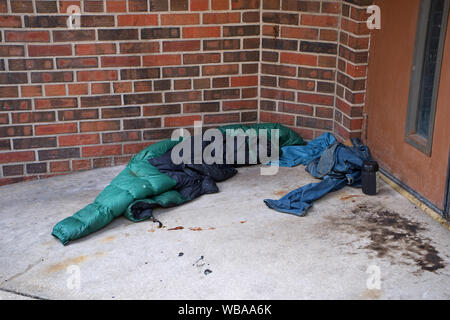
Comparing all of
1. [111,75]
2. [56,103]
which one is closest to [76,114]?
[56,103]

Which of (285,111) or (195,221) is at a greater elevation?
(285,111)

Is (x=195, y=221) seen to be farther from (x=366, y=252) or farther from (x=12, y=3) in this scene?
(x=12, y=3)

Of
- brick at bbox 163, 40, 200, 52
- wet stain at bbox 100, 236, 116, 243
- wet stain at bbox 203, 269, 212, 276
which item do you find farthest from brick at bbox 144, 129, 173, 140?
wet stain at bbox 203, 269, 212, 276

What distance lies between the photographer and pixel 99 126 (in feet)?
18.1

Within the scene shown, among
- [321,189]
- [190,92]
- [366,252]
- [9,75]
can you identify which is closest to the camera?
[366,252]

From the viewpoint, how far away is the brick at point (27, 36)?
509 cm

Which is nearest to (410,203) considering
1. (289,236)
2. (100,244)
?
(289,236)

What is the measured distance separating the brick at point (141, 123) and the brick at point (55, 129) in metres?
0.46

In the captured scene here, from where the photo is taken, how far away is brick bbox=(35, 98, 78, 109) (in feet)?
17.5

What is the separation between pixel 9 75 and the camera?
17.0 feet

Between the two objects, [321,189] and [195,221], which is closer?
[195,221]

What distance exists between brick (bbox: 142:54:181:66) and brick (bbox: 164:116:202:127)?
52cm

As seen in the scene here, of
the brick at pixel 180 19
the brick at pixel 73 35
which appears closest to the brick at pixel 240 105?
the brick at pixel 180 19
